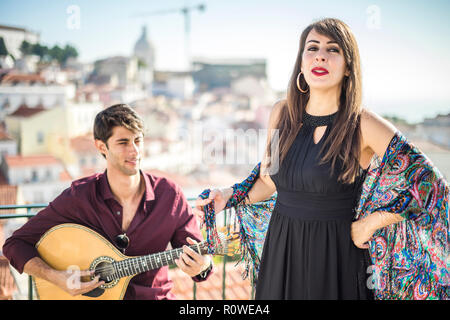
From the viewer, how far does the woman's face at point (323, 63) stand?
1352mm

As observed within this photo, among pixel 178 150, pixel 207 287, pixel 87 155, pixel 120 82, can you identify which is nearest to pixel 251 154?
pixel 178 150

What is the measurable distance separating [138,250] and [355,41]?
1157mm

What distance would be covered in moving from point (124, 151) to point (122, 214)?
0.27 m

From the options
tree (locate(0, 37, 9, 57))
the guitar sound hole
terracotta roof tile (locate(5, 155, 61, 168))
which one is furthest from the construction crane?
the guitar sound hole

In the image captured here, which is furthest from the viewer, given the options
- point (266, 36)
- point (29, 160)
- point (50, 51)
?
point (266, 36)

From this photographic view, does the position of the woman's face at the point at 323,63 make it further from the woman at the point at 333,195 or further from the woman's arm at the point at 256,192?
the woman's arm at the point at 256,192

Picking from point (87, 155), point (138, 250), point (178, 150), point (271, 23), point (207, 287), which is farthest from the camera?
point (271, 23)

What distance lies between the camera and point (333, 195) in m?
1.34

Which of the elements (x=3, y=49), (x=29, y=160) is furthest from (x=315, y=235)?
(x=3, y=49)

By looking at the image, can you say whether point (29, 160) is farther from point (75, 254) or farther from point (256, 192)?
point (256, 192)

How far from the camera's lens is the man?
1.79m

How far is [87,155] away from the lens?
1238 inches

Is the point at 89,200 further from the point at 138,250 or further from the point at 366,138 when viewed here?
the point at 366,138

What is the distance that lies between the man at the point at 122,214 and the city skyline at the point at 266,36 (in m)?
32.2
